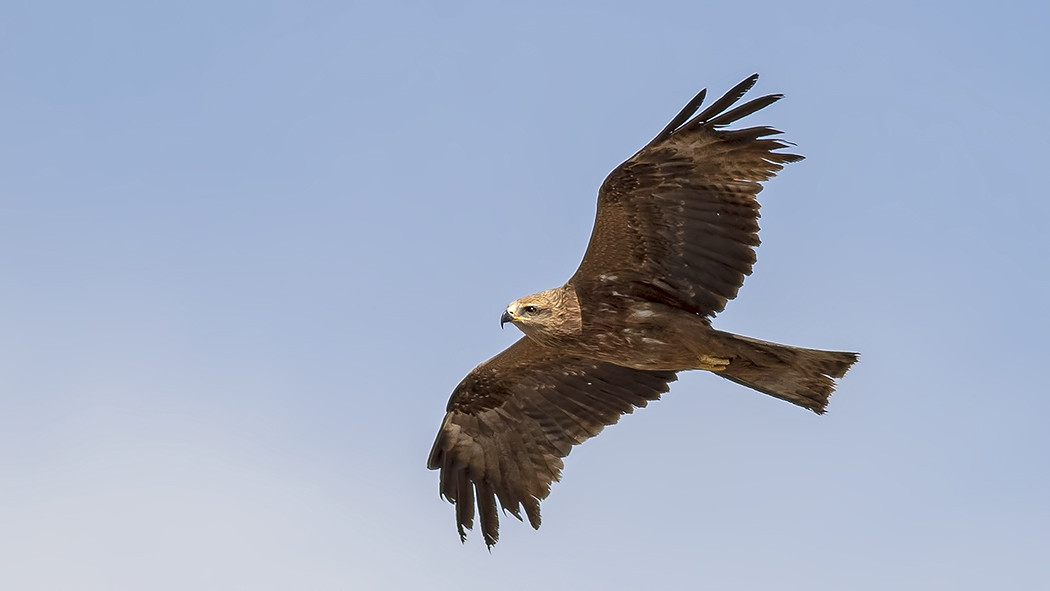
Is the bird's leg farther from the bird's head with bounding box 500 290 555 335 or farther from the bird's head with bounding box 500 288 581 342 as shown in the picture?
the bird's head with bounding box 500 290 555 335

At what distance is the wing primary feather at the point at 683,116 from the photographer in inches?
438

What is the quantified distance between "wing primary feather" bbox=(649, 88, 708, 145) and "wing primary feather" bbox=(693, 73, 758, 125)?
0.27 feet

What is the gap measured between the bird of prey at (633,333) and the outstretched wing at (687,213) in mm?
11

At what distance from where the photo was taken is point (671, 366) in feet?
41.4

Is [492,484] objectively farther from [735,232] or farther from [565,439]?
[735,232]

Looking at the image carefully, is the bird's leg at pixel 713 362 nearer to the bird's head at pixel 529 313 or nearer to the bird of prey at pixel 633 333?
the bird of prey at pixel 633 333

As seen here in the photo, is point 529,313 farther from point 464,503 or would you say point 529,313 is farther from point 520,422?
point 464,503

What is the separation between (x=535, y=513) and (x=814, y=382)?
327cm

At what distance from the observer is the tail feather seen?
12.0 meters

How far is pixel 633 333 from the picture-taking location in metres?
12.3

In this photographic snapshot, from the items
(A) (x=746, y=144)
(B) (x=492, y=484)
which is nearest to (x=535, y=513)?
(B) (x=492, y=484)

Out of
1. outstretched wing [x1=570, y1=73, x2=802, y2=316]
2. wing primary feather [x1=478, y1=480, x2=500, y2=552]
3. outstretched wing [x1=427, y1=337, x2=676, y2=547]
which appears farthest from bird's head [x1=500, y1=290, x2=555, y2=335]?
wing primary feather [x1=478, y1=480, x2=500, y2=552]

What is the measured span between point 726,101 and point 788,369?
2593 millimetres

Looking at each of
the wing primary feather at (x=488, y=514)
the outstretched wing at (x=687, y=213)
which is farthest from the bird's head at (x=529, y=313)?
the wing primary feather at (x=488, y=514)
